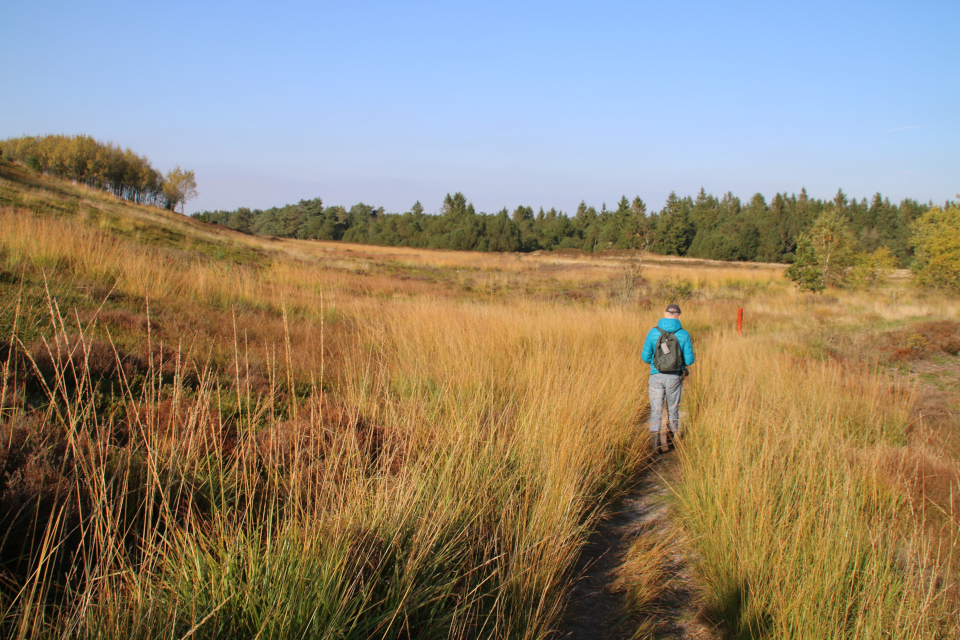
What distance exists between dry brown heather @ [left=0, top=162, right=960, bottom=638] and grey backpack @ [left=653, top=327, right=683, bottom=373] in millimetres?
583

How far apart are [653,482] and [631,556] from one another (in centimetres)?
152

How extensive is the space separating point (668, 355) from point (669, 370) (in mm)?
160

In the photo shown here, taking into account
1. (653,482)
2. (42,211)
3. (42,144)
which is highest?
(42,144)

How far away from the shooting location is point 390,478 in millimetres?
2920

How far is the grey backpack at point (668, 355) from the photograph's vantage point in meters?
5.43

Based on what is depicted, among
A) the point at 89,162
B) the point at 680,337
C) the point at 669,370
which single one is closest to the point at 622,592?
the point at 669,370

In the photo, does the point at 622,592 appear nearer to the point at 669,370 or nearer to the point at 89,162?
the point at 669,370

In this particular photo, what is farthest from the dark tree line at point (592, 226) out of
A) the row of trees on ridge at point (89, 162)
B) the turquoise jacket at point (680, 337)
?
the turquoise jacket at point (680, 337)

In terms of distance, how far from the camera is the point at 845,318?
15086mm

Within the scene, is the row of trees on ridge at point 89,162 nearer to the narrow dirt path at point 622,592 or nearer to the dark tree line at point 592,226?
the dark tree line at point 592,226

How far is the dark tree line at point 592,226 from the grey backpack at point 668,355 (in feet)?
174

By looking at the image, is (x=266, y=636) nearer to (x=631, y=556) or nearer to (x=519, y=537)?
(x=519, y=537)

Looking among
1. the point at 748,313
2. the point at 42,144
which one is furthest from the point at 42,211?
the point at 42,144

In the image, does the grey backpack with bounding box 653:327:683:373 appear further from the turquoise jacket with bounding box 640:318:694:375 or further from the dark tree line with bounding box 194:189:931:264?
the dark tree line with bounding box 194:189:931:264
